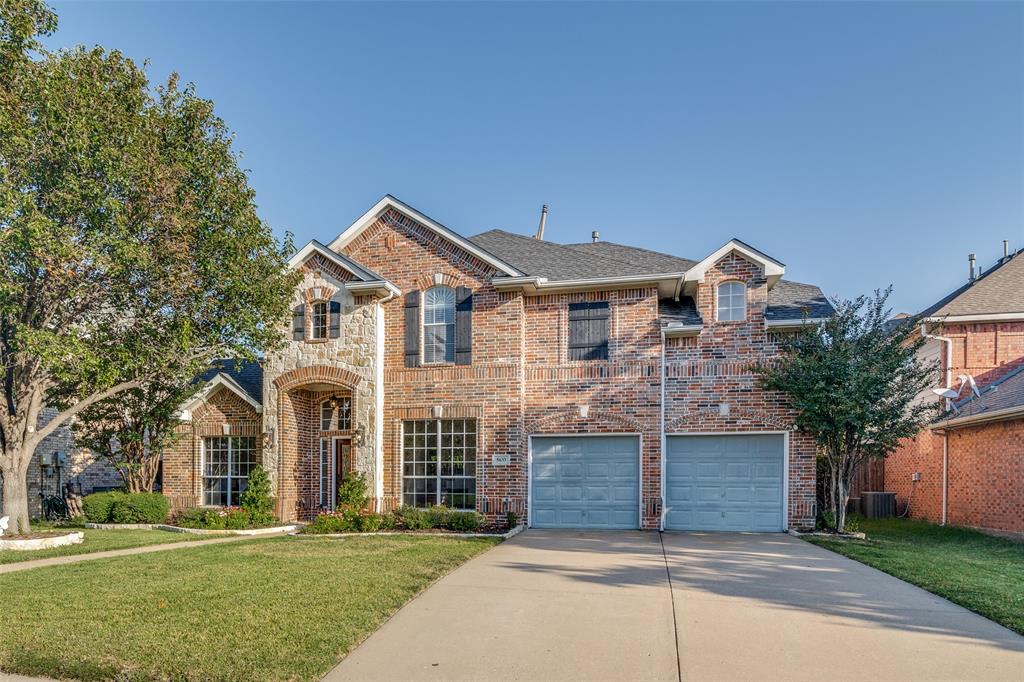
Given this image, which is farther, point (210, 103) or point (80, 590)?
point (210, 103)

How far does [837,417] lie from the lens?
42.5 feet

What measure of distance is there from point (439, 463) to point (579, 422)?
3.49m

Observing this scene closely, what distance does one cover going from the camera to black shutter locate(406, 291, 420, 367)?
51.5 feet

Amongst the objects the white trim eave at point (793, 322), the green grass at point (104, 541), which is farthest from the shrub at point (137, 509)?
the white trim eave at point (793, 322)

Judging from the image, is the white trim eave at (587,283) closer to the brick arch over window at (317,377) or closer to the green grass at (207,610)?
the brick arch over window at (317,377)

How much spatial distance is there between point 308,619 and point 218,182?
10143 mm

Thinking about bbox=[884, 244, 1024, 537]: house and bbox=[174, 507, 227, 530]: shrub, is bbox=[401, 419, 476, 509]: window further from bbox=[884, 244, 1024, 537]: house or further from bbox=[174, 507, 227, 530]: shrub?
bbox=[884, 244, 1024, 537]: house

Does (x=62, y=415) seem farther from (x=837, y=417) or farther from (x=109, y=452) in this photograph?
(x=837, y=417)

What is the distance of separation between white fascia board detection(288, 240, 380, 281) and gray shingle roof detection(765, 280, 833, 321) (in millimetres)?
9422

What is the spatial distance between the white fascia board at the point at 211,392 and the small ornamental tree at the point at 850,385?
1254 centimetres

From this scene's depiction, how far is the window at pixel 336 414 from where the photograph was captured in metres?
16.9

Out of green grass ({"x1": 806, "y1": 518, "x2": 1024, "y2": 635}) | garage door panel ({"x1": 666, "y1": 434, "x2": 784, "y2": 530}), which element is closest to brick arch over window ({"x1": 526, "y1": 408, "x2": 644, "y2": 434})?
garage door panel ({"x1": 666, "y1": 434, "x2": 784, "y2": 530})

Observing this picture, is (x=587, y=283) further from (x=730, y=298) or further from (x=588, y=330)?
(x=730, y=298)

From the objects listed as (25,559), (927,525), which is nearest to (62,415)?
(25,559)
